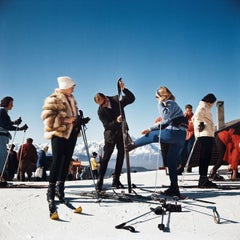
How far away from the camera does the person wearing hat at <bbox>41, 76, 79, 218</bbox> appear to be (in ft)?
10.9

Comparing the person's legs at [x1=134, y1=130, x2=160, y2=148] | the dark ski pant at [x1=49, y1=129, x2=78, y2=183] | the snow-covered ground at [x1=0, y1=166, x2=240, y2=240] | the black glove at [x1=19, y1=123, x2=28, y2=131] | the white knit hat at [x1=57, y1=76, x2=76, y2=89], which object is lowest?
the snow-covered ground at [x1=0, y1=166, x2=240, y2=240]

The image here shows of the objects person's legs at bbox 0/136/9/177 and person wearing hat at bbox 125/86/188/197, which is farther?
person's legs at bbox 0/136/9/177

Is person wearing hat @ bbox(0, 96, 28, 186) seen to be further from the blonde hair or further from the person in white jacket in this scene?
the person in white jacket

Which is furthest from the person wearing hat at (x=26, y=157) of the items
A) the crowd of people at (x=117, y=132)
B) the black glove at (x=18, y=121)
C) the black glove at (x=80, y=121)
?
the black glove at (x=80, y=121)

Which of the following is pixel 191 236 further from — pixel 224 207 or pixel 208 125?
pixel 208 125

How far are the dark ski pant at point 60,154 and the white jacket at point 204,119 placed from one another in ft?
8.39

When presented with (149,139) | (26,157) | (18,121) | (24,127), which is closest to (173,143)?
(149,139)

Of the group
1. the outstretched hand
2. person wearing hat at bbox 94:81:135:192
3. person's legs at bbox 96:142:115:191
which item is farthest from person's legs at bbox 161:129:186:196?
person's legs at bbox 96:142:115:191

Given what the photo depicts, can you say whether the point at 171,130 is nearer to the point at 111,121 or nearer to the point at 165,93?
the point at 165,93

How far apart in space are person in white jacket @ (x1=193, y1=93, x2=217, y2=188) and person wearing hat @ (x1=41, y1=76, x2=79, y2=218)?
2.53m

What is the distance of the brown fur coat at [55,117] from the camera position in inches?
135

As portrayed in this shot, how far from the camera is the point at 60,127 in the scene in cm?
343

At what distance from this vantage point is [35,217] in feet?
9.69

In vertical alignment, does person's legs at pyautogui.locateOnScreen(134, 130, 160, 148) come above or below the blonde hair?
below
